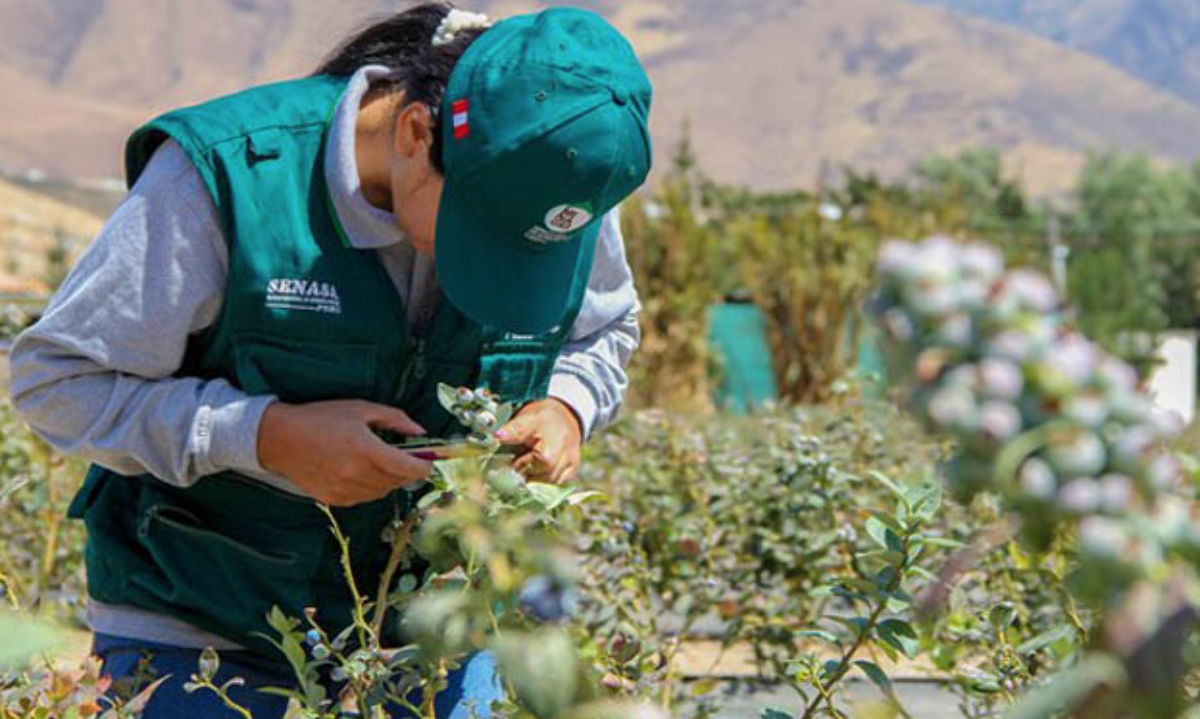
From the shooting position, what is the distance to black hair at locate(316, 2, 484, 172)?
1747 mm

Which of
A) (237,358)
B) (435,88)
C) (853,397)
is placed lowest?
(853,397)

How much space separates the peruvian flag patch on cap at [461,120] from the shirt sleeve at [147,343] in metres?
0.30

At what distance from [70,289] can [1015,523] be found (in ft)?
4.40

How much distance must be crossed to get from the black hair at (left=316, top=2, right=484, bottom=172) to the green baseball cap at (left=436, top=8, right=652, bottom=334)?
0.08 metres

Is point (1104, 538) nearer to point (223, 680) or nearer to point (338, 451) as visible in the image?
point (338, 451)

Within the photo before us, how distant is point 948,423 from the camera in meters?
0.55

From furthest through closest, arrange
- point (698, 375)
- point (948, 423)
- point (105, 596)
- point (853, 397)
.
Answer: point (698, 375)
point (853, 397)
point (105, 596)
point (948, 423)

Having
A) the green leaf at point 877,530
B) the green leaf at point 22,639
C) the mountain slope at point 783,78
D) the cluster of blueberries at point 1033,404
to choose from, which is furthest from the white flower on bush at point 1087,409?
the mountain slope at point 783,78

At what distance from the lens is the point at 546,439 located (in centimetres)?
Result: 185

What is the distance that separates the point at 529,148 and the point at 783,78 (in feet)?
539

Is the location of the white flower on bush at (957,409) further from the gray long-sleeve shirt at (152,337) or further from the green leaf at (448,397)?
the gray long-sleeve shirt at (152,337)

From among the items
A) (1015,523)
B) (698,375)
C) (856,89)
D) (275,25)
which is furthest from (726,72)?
(1015,523)

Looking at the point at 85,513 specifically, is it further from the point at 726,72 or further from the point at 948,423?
the point at 726,72

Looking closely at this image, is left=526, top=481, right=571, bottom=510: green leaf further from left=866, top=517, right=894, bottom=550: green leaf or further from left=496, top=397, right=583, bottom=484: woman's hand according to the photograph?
left=496, top=397, right=583, bottom=484: woman's hand
